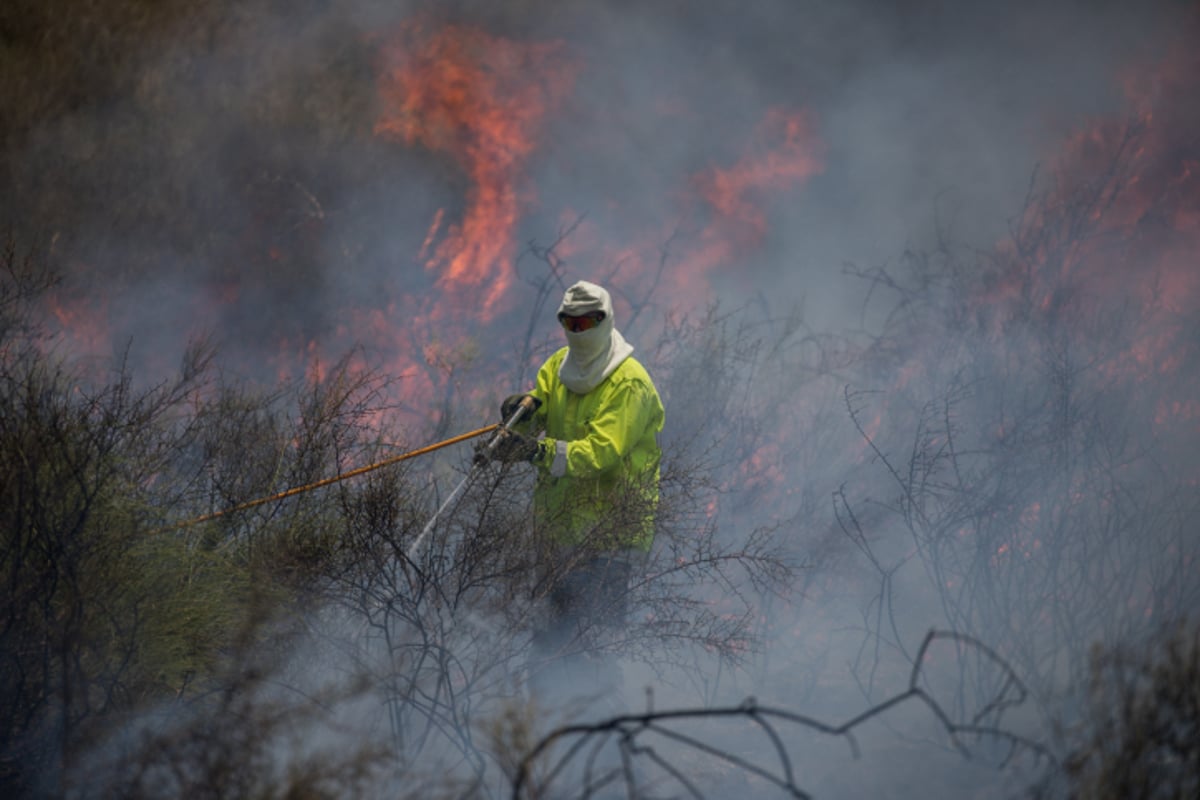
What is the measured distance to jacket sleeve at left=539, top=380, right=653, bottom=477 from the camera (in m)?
4.29

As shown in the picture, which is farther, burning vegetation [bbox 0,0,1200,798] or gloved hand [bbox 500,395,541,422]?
gloved hand [bbox 500,395,541,422]

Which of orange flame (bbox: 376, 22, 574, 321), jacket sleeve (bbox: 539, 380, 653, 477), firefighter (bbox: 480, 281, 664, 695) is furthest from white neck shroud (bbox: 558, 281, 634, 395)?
orange flame (bbox: 376, 22, 574, 321)

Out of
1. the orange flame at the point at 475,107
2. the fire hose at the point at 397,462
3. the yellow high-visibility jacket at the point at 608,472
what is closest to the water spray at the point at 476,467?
the fire hose at the point at 397,462

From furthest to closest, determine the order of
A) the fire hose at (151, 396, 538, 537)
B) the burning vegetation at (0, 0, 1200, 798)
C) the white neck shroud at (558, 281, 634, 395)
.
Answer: the white neck shroud at (558, 281, 634, 395) < the fire hose at (151, 396, 538, 537) < the burning vegetation at (0, 0, 1200, 798)

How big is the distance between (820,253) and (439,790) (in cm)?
742

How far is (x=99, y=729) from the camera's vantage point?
325cm

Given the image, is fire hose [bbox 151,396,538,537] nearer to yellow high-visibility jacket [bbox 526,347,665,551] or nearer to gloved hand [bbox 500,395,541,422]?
gloved hand [bbox 500,395,541,422]

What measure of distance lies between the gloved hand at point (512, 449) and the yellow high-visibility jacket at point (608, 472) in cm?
5

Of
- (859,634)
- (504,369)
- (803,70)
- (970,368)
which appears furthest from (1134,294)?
(504,369)

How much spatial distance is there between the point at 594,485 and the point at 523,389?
4.89 meters

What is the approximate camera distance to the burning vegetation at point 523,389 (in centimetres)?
338

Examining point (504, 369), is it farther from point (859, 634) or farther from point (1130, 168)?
point (1130, 168)

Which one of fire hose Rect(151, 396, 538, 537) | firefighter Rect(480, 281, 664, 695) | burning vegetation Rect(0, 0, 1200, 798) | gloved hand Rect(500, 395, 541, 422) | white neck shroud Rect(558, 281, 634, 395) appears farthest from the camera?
gloved hand Rect(500, 395, 541, 422)

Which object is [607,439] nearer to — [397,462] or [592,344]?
[592,344]
